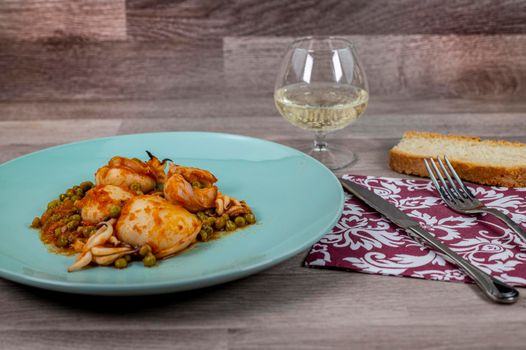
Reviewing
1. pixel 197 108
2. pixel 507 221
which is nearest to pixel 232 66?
pixel 197 108

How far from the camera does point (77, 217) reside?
1266mm

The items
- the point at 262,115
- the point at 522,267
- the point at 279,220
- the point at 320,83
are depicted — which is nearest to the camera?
the point at 522,267

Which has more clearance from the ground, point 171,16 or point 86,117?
point 171,16

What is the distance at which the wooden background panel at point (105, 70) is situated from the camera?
258cm

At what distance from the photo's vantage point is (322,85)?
1.73 meters

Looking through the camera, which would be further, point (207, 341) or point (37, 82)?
point (37, 82)

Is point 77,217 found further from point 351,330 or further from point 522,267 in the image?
point 522,267

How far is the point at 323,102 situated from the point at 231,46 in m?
0.94

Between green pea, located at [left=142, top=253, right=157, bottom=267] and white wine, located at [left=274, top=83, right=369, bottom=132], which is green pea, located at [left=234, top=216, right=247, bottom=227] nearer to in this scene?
green pea, located at [left=142, top=253, right=157, bottom=267]

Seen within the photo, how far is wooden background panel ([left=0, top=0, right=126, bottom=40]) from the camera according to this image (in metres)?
2.52

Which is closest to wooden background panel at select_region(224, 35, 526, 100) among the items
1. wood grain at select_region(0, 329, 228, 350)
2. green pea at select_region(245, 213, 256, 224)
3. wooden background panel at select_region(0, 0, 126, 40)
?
wooden background panel at select_region(0, 0, 126, 40)

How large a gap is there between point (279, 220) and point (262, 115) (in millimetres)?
1072

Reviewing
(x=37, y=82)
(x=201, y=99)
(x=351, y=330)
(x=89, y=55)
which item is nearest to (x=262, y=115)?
(x=201, y=99)

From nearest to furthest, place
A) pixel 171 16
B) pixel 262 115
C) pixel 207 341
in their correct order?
pixel 207 341 → pixel 262 115 → pixel 171 16
